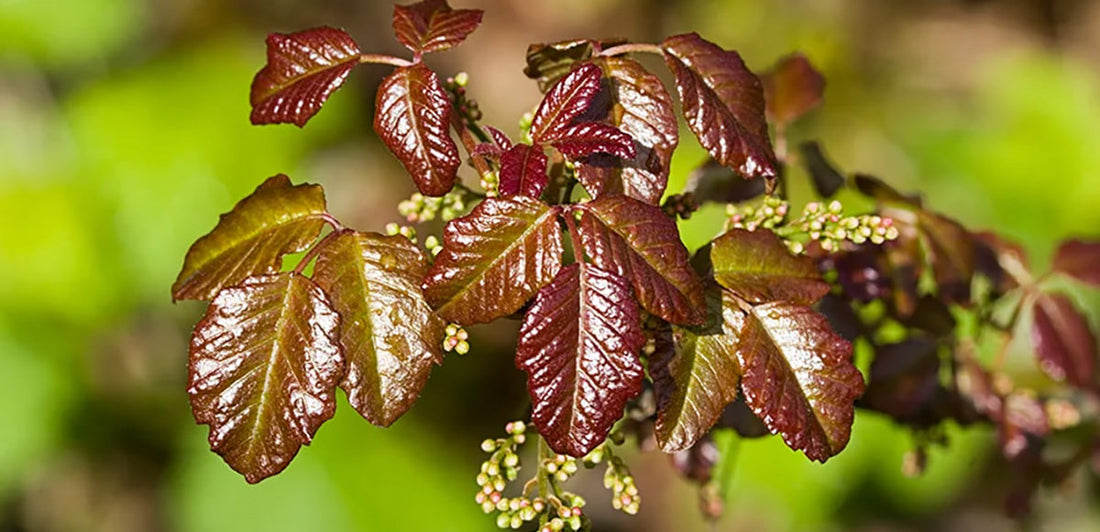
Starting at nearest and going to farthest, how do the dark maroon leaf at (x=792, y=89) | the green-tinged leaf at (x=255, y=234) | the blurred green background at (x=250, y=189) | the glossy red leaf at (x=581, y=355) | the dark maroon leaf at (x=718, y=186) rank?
the glossy red leaf at (x=581, y=355) → the green-tinged leaf at (x=255, y=234) → the dark maroon leaf at (x=718, y=186) → the dark maroon leaf at (x=792, y=89) → the blurred green background at (x=250, y=189)

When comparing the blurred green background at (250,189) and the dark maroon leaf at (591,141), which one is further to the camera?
the blurred green background at (250,189)

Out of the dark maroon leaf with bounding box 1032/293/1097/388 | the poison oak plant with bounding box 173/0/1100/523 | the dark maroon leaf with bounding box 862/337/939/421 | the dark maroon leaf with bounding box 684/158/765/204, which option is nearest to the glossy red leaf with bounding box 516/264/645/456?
the poison oak plant with bounding box 173/0/1100/523

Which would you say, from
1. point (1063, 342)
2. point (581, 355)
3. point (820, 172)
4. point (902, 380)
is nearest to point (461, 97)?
point (581, 355)

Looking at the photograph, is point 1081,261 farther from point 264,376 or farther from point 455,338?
point 264,376

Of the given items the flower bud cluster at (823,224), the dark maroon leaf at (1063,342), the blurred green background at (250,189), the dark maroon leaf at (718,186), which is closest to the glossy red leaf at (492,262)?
the flower bud cluster at (823,224)

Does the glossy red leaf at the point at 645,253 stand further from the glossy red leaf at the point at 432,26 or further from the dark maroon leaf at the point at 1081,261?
the dark maroon leaf at the point at 1081,261

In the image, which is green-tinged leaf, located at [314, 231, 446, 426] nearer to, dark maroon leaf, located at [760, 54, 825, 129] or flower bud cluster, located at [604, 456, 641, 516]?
flower bud cluster, located at [604, 456, 641, 516]

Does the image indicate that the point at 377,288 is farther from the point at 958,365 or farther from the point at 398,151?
the point at 958,365
